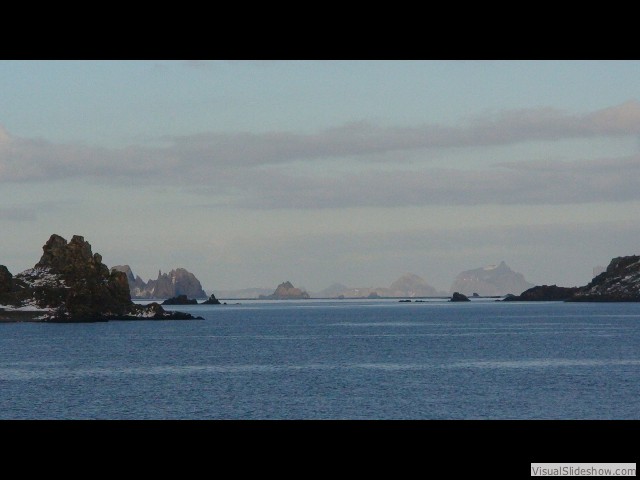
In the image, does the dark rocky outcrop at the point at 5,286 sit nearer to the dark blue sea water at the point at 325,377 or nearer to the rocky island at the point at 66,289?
the rocky island at the point at 66,289

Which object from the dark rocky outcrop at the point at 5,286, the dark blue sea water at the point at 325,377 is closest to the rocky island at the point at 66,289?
the dark rocky outcrop at the point at 5,286

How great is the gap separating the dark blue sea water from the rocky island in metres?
46.6

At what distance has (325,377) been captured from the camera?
66.0 m

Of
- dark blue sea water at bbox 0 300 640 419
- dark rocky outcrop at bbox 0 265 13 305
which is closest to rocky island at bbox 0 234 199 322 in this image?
dark rocky outcrop at bbox 0 265 13 305

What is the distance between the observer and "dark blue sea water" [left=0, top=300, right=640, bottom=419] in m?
50.2

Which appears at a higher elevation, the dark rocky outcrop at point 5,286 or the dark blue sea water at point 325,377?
the dark rocky outcrop at point 5,286

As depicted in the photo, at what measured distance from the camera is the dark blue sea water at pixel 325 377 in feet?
165

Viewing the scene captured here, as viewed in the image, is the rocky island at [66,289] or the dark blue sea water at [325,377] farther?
the rocky island at [66,289]

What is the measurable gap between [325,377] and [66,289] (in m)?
113

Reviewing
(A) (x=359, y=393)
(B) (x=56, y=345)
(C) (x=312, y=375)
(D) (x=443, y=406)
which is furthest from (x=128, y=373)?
(B) (x=56, y=345)

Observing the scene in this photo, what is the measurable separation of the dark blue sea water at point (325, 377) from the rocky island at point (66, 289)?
46597 millimetres

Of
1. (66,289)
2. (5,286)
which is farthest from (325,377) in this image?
(5,286)
